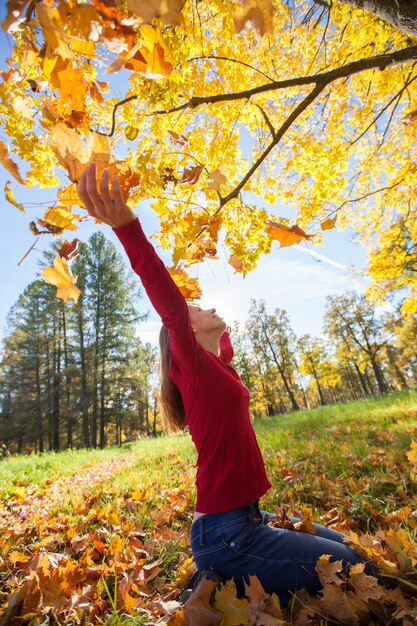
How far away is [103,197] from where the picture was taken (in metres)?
1.01

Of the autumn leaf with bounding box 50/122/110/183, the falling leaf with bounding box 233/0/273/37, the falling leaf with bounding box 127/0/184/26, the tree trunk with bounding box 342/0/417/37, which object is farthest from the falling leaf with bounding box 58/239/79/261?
the tree trunk with bounding box 342/0/417/37

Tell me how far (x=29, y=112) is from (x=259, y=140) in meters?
3.93

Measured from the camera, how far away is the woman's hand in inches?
38.6

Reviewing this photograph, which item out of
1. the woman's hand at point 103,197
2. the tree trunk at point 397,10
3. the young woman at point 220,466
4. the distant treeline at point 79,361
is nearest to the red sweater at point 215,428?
the young woman at point 220,466

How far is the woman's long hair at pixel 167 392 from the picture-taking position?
196 centimetres

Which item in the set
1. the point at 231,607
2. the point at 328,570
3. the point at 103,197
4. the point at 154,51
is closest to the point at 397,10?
the point at 154,51

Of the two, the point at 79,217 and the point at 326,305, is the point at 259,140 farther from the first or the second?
the point at 326,305

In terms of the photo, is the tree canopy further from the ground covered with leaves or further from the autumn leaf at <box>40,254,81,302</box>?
the ground covered with leaves

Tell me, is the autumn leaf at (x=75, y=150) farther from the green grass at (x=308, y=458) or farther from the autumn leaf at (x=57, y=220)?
the green grass at (x=308, y=458)

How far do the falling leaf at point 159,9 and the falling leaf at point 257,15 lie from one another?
0.68 ft

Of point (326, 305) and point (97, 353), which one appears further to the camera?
point (326, 305)

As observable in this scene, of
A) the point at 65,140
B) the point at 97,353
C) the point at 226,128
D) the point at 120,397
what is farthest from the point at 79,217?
the point at 120,397

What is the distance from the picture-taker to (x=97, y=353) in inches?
759

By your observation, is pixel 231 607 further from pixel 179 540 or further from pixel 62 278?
pixel 62 278
